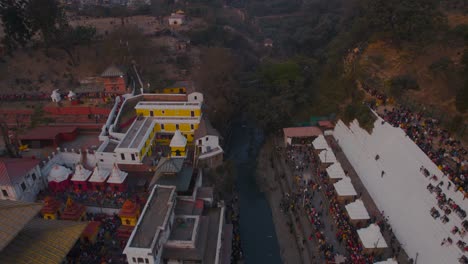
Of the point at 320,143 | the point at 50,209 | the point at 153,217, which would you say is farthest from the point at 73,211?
the point at 320,143

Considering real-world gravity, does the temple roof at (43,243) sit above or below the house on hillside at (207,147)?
above

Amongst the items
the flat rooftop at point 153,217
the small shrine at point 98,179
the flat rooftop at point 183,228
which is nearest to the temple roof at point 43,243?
the flat rooftop at point 153,217

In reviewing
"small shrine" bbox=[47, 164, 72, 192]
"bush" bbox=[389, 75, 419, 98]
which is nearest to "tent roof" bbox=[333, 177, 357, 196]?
"bush" bbox=[389, 75, 419, 98]

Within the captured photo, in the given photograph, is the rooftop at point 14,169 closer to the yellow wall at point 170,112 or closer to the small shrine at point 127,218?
the small shrine at point 127,218

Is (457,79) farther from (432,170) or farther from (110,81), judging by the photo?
(110,81)

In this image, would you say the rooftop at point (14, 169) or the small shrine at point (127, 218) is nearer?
the small shrine at point (127, 218)

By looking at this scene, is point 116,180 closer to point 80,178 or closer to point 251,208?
point 80,178
